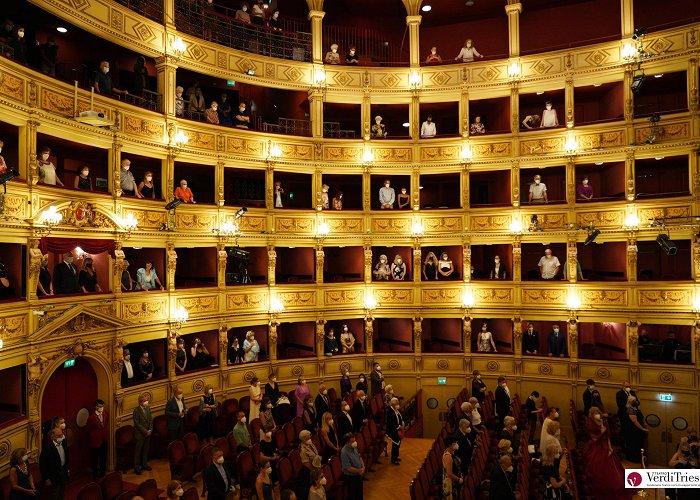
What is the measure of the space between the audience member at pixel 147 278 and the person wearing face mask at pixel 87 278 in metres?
1.28

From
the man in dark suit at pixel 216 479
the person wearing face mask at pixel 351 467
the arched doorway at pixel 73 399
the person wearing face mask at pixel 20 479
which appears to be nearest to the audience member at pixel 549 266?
the person wearing face mask at pixel 351 467

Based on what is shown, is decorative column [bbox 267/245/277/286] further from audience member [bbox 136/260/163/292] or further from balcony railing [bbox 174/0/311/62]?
balcony railing [bbox 174/0/311/62]

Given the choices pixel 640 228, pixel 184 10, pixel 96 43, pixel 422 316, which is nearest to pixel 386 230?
pixel 422 316

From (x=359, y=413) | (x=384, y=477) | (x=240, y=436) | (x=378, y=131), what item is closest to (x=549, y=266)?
(x=378, y=131)

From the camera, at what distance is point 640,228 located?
1409 centimetres

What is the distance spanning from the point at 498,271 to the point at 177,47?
35.8 ft

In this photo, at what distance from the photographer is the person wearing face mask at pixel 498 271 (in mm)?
15578

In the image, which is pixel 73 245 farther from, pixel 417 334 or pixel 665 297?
pixel 665 297

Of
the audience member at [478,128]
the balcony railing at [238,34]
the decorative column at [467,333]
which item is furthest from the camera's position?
the audience member at [478,128]

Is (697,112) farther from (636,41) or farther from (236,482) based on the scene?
(236,482)

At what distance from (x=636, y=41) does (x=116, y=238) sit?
14.4 metres

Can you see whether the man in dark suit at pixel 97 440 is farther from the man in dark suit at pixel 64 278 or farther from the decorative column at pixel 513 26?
the decorative column at pixel 513 26

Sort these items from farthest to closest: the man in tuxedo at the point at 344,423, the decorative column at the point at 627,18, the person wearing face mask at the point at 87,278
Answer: the decorative column at the point at 627,18 < the person wearing face mask at the point at 87,278 < the man in tuxedo at the point at 344,423

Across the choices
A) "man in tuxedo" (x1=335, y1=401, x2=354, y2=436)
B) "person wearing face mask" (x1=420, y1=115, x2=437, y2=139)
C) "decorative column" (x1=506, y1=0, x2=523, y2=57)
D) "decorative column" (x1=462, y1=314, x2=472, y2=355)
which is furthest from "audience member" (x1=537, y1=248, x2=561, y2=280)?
"man in tuxedo" (x1=335, y1=401, x2=354, y2=436)
